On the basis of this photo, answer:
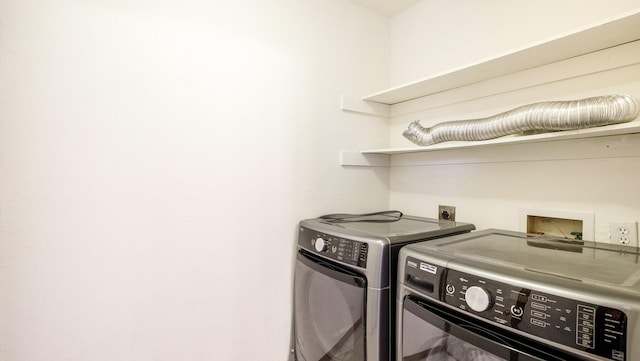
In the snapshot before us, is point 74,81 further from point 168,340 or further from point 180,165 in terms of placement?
point 168,340

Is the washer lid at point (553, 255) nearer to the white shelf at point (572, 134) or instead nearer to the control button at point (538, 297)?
the control button at point (538, 297)

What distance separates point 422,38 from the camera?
181 cm

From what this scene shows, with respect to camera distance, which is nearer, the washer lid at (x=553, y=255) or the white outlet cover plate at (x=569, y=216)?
the washer lid at (x=553, y=255)

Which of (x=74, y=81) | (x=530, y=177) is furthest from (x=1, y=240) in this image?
(x=530, y=177)

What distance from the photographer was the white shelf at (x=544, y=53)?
3.19ft

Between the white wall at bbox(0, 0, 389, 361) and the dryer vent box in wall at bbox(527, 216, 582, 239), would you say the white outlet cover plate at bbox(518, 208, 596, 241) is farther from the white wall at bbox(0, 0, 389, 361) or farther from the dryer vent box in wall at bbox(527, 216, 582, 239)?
the white wall at bbox(0, 0, 389, 361)

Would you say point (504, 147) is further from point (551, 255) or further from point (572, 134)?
point (551, 255)

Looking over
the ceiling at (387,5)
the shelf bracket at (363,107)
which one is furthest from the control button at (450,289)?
the ceiling at (387,5)

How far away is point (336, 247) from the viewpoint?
124cm

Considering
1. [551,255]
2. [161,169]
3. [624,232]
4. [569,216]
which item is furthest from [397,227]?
[161,169]

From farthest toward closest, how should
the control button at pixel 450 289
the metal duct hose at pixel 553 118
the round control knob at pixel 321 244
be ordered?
the round control knob at pixel 321 244
the metal duct hose at pixel 553 118
the control button at pixel 450 289

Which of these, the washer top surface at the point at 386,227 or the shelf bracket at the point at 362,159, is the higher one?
the shelf bracket at the point at 362,159

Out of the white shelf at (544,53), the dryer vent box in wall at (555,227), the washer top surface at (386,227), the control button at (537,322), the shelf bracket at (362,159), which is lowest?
the control button at (537,322)

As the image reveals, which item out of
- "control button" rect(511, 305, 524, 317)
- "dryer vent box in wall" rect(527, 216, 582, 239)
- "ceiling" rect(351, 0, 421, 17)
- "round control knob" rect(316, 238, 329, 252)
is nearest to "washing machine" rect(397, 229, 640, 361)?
"control button" rect(511, 305, 524, 317)
